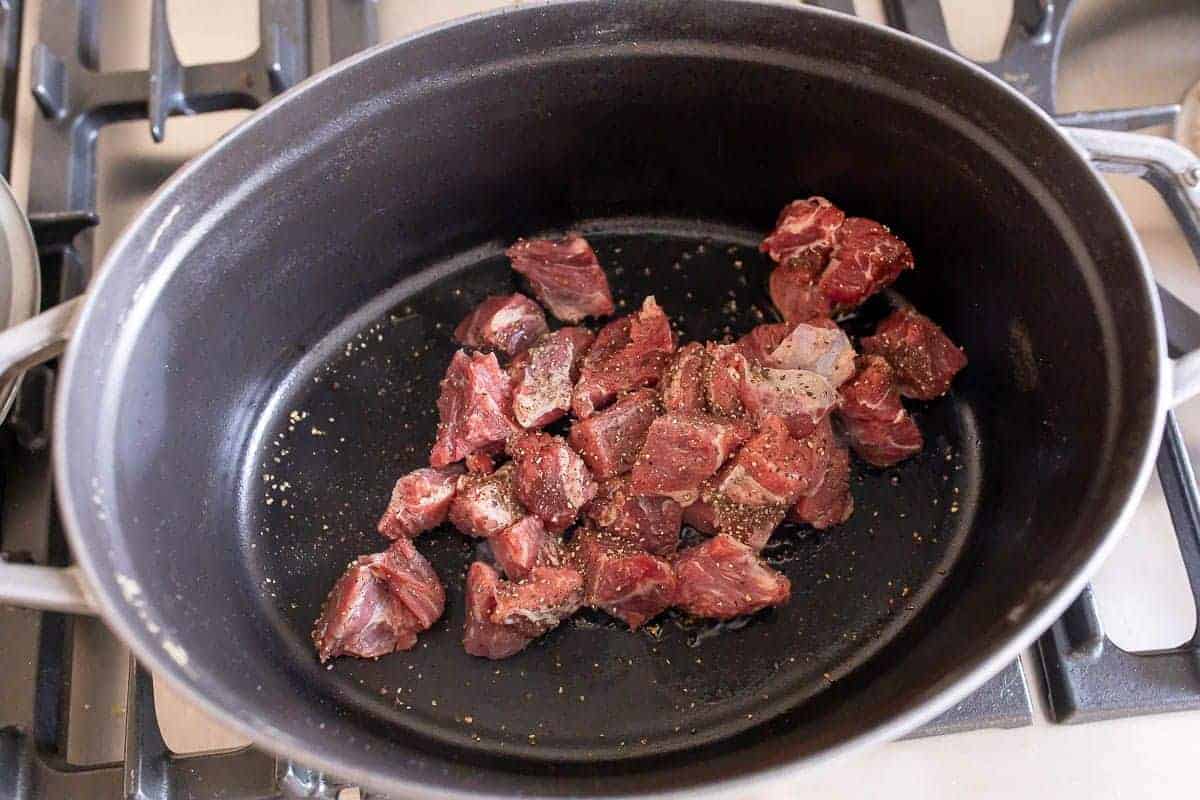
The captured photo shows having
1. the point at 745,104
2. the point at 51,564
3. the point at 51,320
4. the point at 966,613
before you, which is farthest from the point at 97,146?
the point at 966,613

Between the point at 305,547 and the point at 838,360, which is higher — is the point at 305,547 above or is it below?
below

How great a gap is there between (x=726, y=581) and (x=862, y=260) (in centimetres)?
76

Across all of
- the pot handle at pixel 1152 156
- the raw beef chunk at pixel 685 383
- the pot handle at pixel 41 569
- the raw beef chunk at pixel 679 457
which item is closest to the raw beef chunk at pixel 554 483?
the raw beef chunk at pixel 679 457

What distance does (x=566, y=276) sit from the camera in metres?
2.02

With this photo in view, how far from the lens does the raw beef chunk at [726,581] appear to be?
167cm

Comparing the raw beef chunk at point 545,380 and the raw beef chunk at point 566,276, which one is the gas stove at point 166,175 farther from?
the raw beef chunk at point 545,380

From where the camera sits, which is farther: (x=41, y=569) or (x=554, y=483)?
(x=554, y=483)

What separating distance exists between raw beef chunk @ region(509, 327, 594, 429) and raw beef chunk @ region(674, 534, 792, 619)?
43 centimetres

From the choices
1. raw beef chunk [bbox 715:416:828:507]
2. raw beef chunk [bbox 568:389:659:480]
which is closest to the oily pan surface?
raw beef chunk [bbox 715:416:828:507]

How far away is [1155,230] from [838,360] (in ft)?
2.94

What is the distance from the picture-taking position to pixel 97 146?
6.81ft

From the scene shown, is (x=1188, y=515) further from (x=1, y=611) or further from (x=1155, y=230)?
(x=1, y=611)

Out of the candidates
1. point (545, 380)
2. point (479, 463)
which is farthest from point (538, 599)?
point (545, 380)

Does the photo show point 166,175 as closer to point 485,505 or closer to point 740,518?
point 485,505
